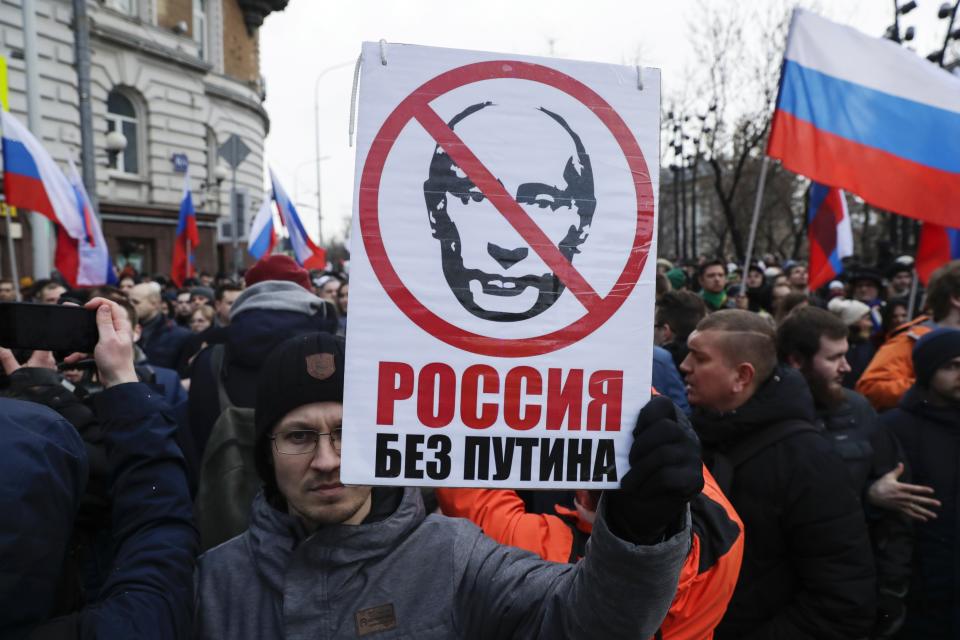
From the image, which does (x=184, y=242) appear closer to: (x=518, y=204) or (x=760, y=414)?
(x=760, y=414)

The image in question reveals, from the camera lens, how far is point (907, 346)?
4078mm

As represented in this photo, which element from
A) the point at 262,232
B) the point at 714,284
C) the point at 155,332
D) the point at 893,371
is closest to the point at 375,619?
the point at 893,371

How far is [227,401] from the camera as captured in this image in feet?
9.79

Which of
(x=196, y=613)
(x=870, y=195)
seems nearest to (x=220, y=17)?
(x=870, y=195)

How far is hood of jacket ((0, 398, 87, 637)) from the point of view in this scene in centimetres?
111

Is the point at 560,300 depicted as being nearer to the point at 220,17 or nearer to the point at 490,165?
the point at 490,165

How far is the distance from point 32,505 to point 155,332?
5005 mm

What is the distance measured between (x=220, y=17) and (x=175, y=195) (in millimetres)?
7867

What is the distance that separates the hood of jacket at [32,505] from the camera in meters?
1.11

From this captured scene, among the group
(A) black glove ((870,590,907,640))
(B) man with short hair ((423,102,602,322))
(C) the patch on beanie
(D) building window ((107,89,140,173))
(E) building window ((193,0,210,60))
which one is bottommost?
(A) black glove ((870,590,907,640))

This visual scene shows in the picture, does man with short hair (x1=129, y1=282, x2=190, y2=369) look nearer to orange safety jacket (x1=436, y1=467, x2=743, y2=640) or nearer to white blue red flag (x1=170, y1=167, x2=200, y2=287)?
orange safety jacket (x1=436, y1=467, x2=743, y2=640)

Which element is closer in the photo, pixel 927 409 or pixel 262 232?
pixel 927 409

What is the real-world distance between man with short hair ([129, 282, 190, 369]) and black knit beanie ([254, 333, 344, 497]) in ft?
13.6

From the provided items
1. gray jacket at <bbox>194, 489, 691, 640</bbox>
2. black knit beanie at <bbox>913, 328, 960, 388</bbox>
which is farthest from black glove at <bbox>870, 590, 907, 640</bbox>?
gray jacket at <bbox>194, 489, 691, 640</bbox>
